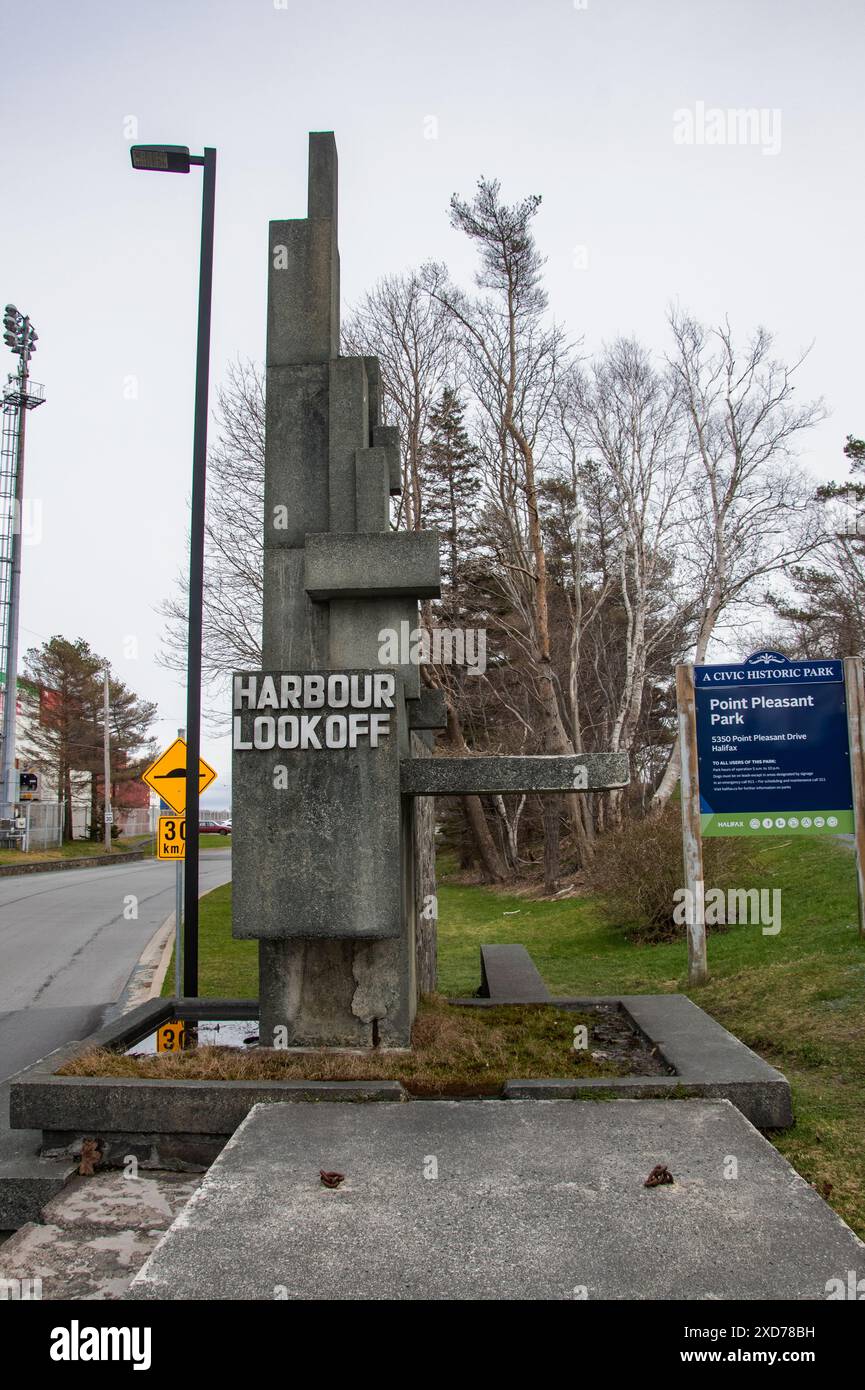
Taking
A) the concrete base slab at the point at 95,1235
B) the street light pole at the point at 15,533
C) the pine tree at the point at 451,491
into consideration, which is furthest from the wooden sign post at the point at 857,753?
the street light pole at the point at 15,533

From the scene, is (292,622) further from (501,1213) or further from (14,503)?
(14,503)

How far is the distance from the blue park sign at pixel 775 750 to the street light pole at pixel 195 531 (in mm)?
5130

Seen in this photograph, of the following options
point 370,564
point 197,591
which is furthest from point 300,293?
point 197,591

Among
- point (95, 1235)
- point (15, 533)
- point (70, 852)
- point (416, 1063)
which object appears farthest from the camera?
point (70, 852)

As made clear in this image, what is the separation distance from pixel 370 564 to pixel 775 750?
18.8 feet

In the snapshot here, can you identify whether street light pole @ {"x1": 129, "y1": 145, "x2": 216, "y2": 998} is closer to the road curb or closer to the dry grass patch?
the dry grass patch

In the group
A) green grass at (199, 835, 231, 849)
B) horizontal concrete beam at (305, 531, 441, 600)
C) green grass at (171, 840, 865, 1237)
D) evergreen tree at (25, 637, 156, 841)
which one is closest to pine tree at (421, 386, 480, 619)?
green grass at (171, 840, 865, 1237)

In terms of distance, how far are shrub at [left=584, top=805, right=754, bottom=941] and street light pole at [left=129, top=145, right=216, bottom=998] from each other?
7.34m

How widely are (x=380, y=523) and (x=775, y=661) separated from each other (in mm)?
5528

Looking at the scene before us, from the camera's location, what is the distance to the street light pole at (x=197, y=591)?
Answer: 31.7ft

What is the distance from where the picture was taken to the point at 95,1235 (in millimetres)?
4578

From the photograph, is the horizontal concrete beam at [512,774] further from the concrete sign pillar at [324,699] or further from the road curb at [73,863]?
the road curb at [73,863]

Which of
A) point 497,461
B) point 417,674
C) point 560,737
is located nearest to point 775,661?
point 417,674

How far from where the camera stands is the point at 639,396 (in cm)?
2586
